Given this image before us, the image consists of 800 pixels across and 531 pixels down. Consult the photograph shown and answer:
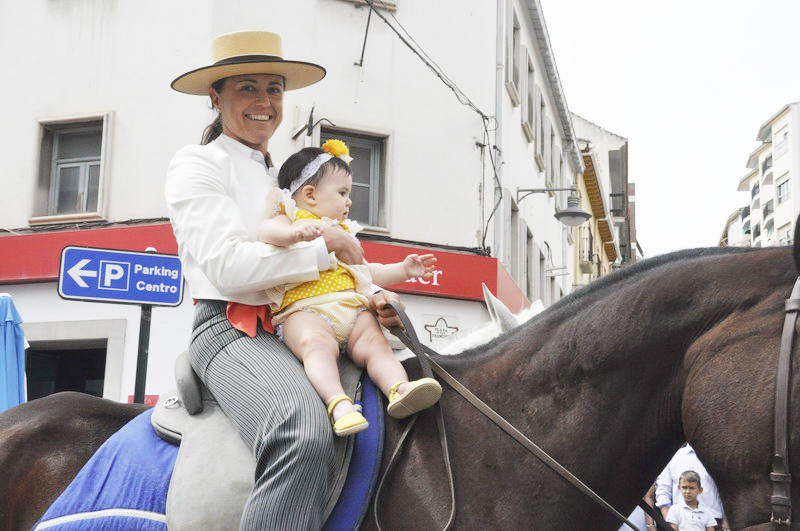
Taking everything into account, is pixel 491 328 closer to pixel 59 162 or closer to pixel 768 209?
pixel 59 162

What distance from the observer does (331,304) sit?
3.19 metres

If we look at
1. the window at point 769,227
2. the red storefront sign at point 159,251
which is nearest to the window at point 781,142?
the window at point 769,227

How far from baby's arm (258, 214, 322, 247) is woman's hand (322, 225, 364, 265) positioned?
0.08 meters

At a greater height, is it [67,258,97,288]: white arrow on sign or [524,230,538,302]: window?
[524,230,538,302]: window

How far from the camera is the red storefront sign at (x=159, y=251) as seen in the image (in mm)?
13805

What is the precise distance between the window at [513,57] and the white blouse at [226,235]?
49.3ft

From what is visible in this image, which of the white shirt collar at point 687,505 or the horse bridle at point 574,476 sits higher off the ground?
the horse bridle at point 574,476

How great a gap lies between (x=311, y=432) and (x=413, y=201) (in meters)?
12.8

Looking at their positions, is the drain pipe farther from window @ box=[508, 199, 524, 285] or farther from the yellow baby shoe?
the yellow baby shoe

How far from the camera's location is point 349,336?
3.19 m

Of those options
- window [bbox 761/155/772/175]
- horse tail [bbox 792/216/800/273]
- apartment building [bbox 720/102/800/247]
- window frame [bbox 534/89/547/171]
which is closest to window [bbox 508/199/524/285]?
window frame [bbox 534/89/547/171]

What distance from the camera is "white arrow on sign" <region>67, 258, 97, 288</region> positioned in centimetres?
725

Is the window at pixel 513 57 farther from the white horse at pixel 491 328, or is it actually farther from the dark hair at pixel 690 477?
the white horse at pixel 491 328

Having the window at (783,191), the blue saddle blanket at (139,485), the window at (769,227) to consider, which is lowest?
the blue saddle blanket at (139,485)
